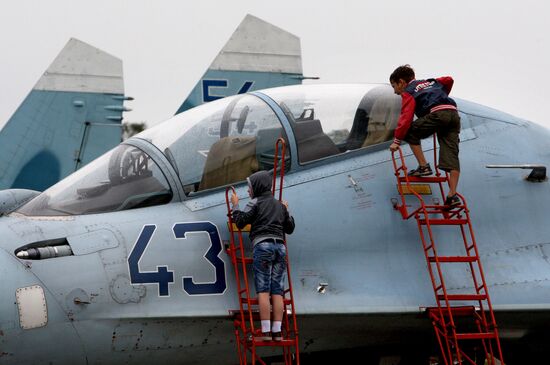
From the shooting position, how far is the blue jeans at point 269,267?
25.5 ft

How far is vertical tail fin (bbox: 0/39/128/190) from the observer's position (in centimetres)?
2095

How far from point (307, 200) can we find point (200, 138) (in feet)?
3.35

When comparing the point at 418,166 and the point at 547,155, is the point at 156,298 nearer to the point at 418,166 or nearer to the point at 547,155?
the point at 418,166

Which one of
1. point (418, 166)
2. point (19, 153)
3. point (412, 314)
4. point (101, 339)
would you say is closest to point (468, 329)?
point (412, 314)

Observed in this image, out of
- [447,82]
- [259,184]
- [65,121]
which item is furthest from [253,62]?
[259,184]

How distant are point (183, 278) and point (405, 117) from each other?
90.1 inches

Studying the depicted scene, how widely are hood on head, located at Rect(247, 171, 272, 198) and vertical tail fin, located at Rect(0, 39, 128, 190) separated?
13647mm

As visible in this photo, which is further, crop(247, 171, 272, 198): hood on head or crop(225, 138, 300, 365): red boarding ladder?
crop(247, 171, 272, 198): hood on head

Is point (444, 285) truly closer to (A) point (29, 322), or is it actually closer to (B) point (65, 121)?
(A) point (29, 322)

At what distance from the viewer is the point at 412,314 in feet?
27.3

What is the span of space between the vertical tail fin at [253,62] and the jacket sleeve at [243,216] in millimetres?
13688

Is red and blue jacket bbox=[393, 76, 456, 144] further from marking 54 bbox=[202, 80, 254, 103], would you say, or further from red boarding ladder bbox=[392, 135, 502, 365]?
marking 54 bbox=[202, 80, 254, 103]

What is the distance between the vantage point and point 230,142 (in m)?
8.70

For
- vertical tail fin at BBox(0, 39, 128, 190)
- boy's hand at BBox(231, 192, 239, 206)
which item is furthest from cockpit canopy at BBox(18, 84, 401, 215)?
vertical tail fin at BBox(0, 39, 128, 190)
